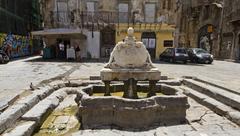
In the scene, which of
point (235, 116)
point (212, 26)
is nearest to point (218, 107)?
point (235, 116)

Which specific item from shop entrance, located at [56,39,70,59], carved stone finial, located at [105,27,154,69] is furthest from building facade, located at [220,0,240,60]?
carved stone finial, located at [105,27,154,69]

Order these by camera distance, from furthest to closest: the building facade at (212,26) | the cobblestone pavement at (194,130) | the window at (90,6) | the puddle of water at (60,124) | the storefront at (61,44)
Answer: the building facade at (212,26) < the window at (90,6) < the storefront at (61,44) < the puddle of water at (60,124) < the cobblestone pavement at (194,130)

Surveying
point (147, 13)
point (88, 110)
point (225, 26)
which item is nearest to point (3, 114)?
point (88, 110)

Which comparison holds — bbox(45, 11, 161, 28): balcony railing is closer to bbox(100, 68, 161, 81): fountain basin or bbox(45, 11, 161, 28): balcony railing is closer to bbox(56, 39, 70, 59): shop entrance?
bbox(56, 39, 70, 59): shop entrance

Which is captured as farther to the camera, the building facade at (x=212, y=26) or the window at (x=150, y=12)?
the building facade at (x=212, y=26)

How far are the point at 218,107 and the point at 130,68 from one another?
249 cm

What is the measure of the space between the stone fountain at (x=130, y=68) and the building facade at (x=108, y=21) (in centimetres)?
1779

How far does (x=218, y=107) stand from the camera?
6.04 metres

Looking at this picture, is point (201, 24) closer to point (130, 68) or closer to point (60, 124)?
point (130, 68)

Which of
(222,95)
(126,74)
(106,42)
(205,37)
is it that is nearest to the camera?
(126,74)

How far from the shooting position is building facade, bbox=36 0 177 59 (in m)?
23.7

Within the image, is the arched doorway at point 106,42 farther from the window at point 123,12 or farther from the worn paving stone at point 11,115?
the worn paving stone at point 11,115

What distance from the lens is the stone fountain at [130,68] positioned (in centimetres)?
594

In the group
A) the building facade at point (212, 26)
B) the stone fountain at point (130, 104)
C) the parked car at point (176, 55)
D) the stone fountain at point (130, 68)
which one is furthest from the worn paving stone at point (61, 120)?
the building facade at point (212, 26)
